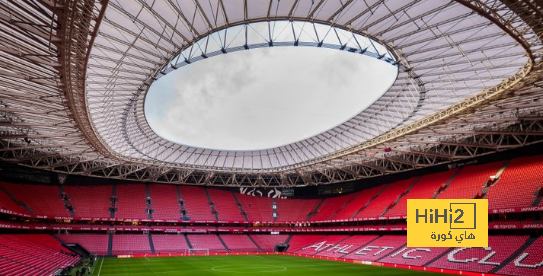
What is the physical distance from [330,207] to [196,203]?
997 inches

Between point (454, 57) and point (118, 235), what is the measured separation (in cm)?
5536

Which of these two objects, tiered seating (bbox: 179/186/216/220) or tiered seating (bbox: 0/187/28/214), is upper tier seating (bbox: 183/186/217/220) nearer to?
tiered seating (bbox: 179/186/216/220)

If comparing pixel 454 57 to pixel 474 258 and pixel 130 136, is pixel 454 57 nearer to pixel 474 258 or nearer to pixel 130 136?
pixel 474 258

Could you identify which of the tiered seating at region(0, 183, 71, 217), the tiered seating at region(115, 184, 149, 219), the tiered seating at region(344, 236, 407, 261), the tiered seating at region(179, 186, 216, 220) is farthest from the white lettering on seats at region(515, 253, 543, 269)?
the tiered seating at region(0, 183, 71, 217)

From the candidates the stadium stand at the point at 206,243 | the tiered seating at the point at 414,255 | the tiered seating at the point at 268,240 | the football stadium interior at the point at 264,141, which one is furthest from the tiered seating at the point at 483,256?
the stadium stand at the point at 206,243

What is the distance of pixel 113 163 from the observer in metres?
58.4

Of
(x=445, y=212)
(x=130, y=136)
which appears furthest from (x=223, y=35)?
(x=130, y=136)

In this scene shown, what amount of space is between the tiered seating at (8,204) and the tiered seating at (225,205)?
3098cm

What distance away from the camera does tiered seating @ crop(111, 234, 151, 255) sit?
5692cm

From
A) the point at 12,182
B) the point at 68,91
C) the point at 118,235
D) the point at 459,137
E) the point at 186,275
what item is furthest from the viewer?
the point at 118,235

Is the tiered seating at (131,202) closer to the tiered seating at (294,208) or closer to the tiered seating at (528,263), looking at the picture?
the tiered seating at (294,208)

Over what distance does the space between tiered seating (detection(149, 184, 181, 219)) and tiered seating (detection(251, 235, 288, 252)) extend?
1506 cm

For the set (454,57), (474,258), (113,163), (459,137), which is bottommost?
(474,258)

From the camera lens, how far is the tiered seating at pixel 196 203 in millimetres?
67688
